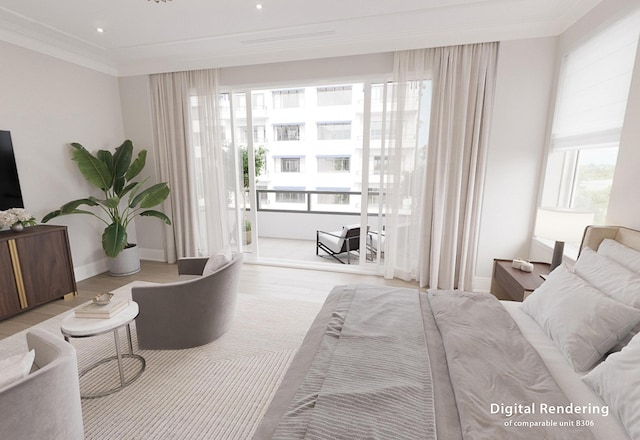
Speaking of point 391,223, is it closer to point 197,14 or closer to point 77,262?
point 197,14

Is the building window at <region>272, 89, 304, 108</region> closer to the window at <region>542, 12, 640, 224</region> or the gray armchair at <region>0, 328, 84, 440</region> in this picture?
the window at <region>542, 12, 640, 224</region>

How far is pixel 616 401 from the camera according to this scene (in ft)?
3.52

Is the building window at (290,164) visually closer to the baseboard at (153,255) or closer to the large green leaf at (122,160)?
the baseboard at (153,255)

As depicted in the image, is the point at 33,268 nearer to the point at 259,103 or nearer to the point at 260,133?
the point at 260,133

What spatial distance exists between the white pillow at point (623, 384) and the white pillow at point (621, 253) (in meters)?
0.61

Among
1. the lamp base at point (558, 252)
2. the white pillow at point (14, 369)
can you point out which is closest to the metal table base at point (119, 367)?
the white pillow at point (14, 369)

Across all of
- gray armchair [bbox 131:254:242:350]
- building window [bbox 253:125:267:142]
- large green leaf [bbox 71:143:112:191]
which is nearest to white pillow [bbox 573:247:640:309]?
gray armchair [bbox 131:254:242:350]

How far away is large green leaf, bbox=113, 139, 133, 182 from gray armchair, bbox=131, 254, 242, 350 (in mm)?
2344

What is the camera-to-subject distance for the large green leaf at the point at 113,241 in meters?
3.54

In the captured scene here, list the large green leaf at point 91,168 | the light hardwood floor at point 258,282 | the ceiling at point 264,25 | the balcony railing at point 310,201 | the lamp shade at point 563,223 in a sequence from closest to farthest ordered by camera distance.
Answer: the lamp shade at point 563,223
the ceiling at point 264,25
the light hardwood floor at point 258,282
the large green leaf at point 91,168
the balcony railing at point 310,201

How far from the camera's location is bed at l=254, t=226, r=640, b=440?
990 mm

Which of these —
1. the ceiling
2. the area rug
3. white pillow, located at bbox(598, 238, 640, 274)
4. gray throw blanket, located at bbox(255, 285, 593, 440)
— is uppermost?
the ceiling

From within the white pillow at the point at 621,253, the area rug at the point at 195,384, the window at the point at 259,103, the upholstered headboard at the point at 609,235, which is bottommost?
the area rug at the point at 195,384

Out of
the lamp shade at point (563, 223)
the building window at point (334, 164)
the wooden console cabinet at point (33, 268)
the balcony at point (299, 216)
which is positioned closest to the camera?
the lamp shade at point (563, 223)
